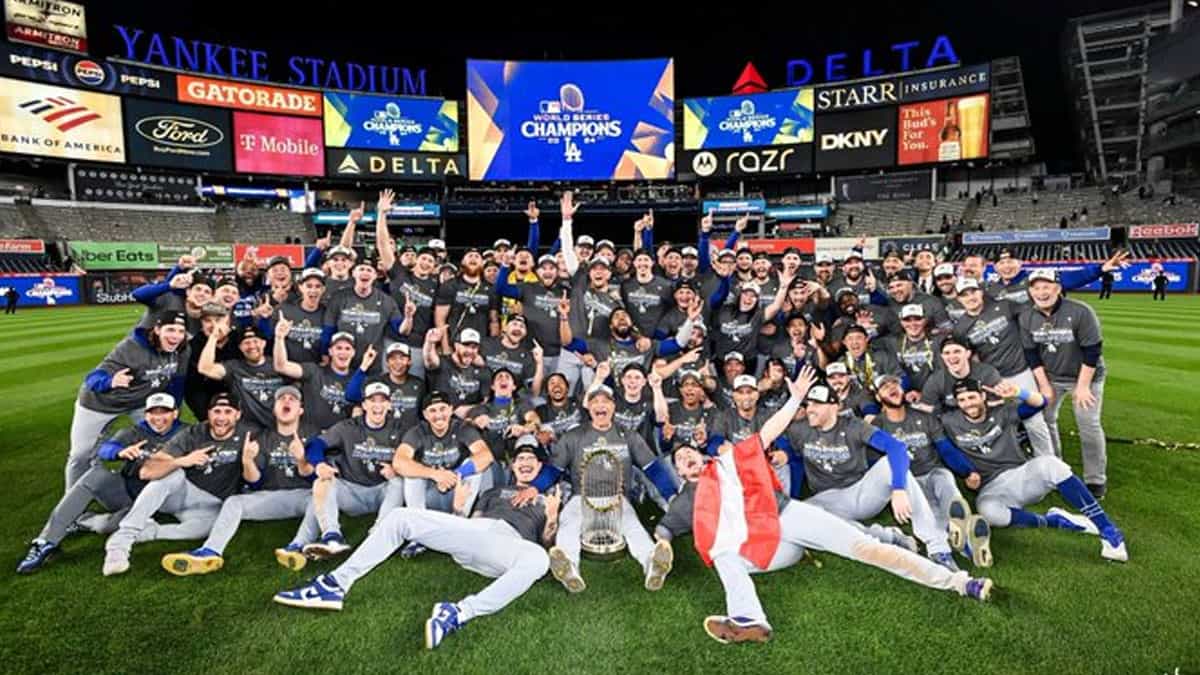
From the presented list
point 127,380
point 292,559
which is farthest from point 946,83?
point 292,559

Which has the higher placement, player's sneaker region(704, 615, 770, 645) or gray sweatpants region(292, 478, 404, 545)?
gray sweatpants region(292, 478, 404, 545)

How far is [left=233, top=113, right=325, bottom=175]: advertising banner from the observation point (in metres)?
46.4

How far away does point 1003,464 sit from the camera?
592cm

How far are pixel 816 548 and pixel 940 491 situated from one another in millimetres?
1603

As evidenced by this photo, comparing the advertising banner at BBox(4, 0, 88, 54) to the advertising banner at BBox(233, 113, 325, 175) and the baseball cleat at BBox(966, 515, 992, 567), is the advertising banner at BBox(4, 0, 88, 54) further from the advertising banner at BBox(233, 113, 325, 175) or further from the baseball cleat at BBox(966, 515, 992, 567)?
the baseball cleat at BBox(966, 515, 992, 567)

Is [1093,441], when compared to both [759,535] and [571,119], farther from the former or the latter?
[571,119]

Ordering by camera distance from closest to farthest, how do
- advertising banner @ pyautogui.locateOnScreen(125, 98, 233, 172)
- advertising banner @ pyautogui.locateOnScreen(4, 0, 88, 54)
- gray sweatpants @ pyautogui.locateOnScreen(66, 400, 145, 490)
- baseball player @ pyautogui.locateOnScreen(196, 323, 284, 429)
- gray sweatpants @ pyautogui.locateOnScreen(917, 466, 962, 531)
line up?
gray sweatpants @ pyautogui.locateOnScreen(917, 466, 962, 531)
gray sweatpants @ pyautogui.locateOnScreen(66, 400, 145, 490)
baseball player @ pyautogui.locateOnScreen(196, 323, 284, 429)
advertising banner @ pyautogui.locateOnScreen(4, 0, 88, 54)
advertising banner @ pyautogui.locateOnScreen(125, 98, 233, 172)

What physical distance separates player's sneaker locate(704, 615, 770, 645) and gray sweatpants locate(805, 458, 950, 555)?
Result: 163cm

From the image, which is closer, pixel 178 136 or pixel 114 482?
pixel 114 482

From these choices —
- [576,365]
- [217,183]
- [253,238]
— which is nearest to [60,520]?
[576,365]

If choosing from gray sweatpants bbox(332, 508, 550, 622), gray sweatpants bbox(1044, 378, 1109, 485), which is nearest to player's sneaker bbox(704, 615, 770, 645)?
gray sweatpants bbox(332, 508, 550, 622)

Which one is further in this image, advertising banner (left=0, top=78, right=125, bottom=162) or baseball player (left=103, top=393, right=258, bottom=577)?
advertising banner (left=0, top=78, right=125, bottom=162)

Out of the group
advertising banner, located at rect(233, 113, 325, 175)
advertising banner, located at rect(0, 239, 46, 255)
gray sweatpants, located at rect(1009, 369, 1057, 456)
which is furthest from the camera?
advertising banner, located at rect(233, 113, 325, 175)

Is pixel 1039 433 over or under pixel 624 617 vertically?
over
